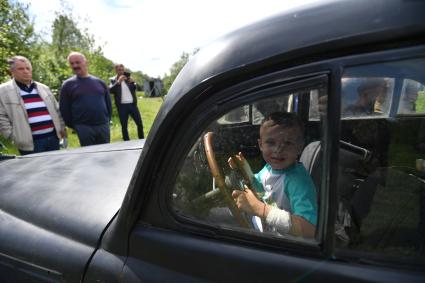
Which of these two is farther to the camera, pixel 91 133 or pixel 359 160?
pixel 91 133

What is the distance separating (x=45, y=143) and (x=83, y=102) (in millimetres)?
701

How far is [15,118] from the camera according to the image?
3881mm

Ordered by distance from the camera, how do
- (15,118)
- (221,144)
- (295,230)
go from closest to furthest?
(295,230) < (221,144) < (15,118)

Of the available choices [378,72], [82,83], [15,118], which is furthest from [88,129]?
[378,72]

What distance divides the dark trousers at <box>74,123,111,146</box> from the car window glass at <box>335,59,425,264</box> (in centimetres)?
410

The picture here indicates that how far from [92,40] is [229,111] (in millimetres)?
18865

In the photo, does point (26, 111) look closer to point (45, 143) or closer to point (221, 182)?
point (45, 143)

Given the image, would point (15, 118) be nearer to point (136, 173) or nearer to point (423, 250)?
point (136, 173)

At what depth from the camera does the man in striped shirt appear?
3869 millimetres

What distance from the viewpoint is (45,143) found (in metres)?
4.13

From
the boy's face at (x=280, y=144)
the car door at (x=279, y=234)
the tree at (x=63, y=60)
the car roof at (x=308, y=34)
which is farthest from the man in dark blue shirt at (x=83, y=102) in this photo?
the tree at (x=63, y=60)

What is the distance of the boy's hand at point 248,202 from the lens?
42.1 inches

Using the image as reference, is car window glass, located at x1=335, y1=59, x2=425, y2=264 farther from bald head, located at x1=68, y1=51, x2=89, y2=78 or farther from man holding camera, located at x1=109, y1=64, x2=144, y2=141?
man holding camera, located at x1=109, y1=64, x2=144, y2=141

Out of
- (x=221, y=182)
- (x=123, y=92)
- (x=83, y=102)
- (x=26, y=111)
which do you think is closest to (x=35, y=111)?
(x=26, y=111)
